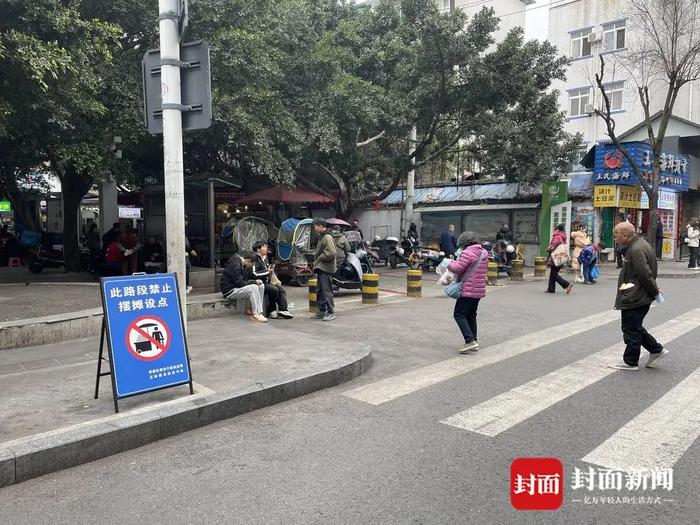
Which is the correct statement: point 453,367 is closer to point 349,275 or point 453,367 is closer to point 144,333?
point 144,333

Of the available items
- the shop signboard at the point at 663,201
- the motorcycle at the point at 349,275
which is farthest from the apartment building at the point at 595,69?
the motorcycle at the point at 349,275

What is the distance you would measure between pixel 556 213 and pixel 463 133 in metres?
4.67

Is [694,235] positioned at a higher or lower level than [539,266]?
higher

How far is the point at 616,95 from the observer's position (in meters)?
27.2

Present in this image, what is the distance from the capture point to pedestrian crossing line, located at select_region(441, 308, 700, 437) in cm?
456

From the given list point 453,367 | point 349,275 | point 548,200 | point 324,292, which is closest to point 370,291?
point 349,275

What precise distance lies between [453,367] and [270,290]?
12.9ft

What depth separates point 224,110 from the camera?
11.7m

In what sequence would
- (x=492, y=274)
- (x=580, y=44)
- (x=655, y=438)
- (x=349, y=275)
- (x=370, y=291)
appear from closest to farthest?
1. (x=655, y=438)
2. (x=370, y=291)
3. (x=349, y=275)
4. (x=492, y=274)
5. (x=580, y=44)

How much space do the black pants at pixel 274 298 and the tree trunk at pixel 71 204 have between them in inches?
306

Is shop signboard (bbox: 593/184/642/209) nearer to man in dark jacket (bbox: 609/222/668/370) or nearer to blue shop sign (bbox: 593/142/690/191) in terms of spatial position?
blue shop sign (bbox: 593/142/690/191)

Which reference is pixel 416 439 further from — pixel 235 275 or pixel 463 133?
pixel 463 133

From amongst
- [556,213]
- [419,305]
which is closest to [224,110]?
[419,305]

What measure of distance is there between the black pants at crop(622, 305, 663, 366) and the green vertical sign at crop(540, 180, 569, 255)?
46.9 feet
